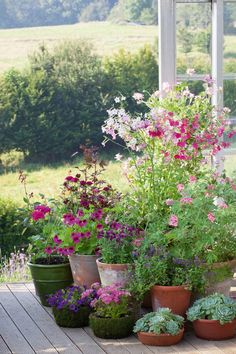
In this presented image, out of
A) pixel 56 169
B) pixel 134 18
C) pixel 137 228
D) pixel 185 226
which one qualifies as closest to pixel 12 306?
pixel 137 228

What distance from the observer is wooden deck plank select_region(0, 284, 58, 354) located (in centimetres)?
441

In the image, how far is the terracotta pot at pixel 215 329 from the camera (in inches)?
177

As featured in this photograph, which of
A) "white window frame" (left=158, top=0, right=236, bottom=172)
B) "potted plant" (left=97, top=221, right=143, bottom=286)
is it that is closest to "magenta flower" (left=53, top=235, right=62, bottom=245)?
"potted plant" (left=97, top=221, right=143, bottom=286)

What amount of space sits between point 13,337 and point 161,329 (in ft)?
2.60

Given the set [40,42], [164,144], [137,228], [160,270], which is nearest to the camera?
[160,270]

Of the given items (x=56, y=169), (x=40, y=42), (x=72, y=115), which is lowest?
(x=56, y=169)

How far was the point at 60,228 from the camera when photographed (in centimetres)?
528

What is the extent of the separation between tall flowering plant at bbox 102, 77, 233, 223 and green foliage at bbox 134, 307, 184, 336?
0.71m

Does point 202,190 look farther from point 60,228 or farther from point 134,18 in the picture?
point 134,18

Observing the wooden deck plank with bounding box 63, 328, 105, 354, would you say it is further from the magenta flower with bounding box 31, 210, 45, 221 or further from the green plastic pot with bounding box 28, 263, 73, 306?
the magenta flower with bounding box 31, 210, 45, 221

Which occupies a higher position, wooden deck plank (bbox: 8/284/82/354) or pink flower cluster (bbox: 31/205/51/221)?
pink flower cluster (bbox: 31/205/51/221)

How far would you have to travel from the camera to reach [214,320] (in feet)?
14.7

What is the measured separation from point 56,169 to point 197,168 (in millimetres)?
6567

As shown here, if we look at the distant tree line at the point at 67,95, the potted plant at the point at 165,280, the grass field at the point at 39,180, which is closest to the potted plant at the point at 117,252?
the potted plant at the point at 165,280
